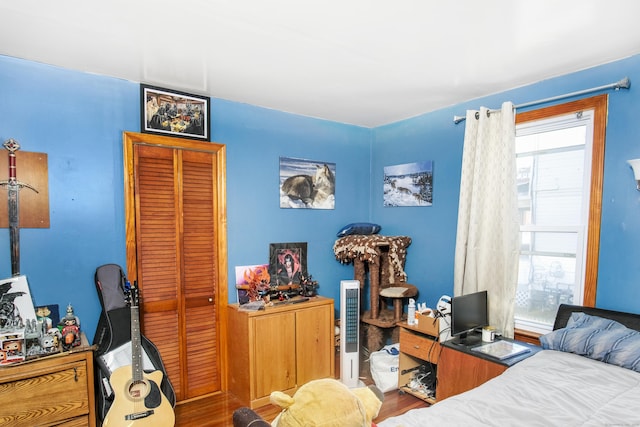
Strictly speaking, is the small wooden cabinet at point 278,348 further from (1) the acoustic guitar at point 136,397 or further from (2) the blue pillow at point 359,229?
(2) the blue pillow at point 359,229

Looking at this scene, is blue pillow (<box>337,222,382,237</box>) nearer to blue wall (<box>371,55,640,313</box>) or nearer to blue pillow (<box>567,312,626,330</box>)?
blue wall (<box>371,55,640,313</box>)

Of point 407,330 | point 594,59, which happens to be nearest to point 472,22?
point 594,59

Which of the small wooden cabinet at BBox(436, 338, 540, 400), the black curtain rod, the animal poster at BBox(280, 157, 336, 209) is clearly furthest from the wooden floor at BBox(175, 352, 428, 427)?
the black curtain rod

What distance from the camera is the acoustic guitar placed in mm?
1971

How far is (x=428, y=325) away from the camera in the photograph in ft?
8.82

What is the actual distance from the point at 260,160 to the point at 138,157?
99 cm

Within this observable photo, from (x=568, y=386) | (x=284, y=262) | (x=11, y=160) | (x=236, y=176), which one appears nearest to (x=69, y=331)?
(x=11, y=160)

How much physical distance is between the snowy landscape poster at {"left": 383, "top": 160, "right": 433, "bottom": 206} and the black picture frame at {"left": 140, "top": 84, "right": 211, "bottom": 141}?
1879 millimetres

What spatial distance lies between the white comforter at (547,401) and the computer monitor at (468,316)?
49 cm

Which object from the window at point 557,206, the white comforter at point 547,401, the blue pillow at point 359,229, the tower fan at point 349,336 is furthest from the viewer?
the blue pillow at point 359,229

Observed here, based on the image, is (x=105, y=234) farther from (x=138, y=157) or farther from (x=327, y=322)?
(x=327, y=322)

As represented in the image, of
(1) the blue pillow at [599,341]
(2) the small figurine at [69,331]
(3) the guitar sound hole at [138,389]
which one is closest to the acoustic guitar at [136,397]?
(3) the guitar sound hole at [138,389]

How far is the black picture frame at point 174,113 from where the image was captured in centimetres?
253

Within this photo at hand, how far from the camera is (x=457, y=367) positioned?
236cm
